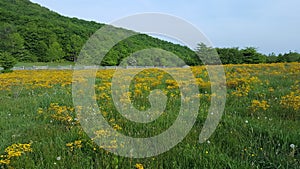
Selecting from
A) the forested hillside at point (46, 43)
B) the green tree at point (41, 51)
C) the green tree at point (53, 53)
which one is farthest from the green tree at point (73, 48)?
the green tree at point (41, 51)

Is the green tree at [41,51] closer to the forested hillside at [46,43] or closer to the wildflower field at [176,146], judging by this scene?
the forested hillside at [46,43]

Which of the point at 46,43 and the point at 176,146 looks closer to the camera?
the point at 176,146

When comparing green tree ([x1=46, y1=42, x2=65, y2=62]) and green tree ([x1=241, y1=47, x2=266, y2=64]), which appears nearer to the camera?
green tree ([x1=241, y1=47, x2=266, y2=64])

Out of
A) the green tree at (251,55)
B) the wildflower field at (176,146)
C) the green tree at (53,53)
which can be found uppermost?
the green tree at (53,53)

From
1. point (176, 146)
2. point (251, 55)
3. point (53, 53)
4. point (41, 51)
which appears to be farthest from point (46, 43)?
point (176, 146)

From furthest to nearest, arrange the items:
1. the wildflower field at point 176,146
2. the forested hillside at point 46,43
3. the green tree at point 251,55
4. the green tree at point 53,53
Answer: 1. the green tree at point 53,53
2. the forested hillside at point 46,43
3. the green tree at point 251,55
4. the wildflower field at point 176,146

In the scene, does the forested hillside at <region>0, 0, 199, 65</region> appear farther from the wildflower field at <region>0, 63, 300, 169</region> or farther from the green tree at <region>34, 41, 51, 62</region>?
the wildflower field at <region>0, 63, 300, 169</region>

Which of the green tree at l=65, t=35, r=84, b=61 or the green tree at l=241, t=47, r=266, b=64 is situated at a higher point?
the green tree at l=65, t=35, r=84, b=61

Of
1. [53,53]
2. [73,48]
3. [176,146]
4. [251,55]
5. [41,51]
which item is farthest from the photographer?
[73,48]

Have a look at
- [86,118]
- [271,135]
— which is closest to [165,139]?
[271,135]

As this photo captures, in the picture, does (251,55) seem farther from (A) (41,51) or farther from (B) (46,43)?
(B) (46,43)

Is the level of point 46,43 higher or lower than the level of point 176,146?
higher

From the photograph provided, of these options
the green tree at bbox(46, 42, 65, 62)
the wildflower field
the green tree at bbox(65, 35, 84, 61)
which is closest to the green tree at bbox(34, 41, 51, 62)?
the green tree at bbox(46, 42, 65, 62)

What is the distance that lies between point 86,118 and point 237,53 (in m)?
32.3
